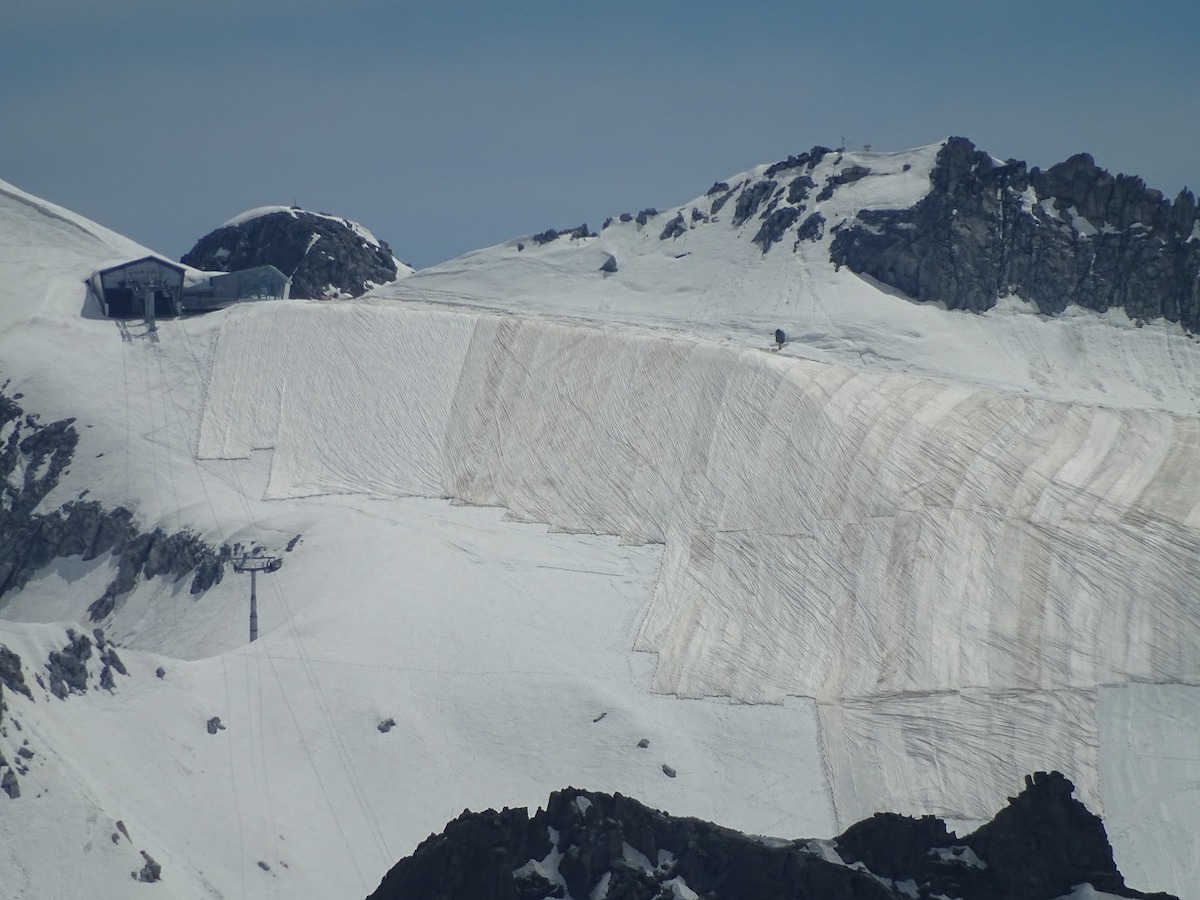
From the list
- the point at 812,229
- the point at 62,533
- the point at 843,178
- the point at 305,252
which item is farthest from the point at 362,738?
the point at 843,178

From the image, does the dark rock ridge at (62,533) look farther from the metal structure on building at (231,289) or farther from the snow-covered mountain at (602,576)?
the metal structure on building at (231,289)

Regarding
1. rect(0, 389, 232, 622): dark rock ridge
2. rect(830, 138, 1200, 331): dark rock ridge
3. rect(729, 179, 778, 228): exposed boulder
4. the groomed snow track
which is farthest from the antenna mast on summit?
rect(729, 179, 778, 228): exposed boulder

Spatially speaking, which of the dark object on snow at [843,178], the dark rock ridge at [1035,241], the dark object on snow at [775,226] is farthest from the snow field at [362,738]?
the dark object on snow at [843,178]

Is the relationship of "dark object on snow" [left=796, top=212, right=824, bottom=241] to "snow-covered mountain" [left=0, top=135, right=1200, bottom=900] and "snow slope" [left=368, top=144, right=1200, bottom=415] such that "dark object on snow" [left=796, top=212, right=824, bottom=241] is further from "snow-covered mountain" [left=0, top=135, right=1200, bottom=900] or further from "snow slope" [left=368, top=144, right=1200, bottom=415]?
"snow-covered mountain" [left=0, top=135, right=1200, bottom=900]

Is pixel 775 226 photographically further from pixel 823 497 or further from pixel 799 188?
pixel 823 497

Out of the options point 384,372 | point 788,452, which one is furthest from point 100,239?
point 788,452

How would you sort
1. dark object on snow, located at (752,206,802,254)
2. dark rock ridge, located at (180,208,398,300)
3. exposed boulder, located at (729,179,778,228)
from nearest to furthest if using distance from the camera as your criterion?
1. dark object on snow, located at (752,206,802,254)
2. exposed boulder, located at (729,179,778,228)
3. dark rock ridge, located at (180,208,398,300)
